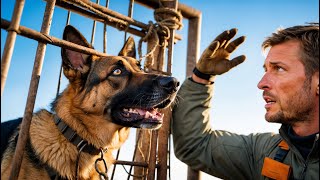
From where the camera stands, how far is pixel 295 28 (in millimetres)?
2939

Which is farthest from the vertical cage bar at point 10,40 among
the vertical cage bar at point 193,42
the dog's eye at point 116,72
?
the vertical cage bar at point 193,42

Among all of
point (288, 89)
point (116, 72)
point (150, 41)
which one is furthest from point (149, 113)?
point (288, 89)

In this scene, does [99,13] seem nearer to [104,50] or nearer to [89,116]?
[104,50]

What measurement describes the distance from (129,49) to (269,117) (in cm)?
198

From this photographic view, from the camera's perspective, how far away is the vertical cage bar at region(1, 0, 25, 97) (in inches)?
66.9

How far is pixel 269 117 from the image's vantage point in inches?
108

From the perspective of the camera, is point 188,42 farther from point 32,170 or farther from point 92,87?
point 32,170

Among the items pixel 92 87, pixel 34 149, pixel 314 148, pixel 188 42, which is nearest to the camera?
pixel 314 148

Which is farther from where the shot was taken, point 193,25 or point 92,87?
point 193,25

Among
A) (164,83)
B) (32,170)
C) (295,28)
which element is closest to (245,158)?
(164,83)

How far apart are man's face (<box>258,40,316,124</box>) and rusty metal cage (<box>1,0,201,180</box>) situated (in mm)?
1079

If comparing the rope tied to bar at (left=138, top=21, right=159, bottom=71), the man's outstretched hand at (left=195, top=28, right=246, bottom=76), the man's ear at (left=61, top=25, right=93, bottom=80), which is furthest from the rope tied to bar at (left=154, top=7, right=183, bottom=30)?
the man's ear at (left=61, top=25, right=93, bottom=80)

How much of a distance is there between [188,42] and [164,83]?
4.51ft

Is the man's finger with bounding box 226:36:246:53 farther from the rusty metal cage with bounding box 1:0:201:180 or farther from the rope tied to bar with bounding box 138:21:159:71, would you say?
the rope tied to bar with bounding box 138:21:159:71
